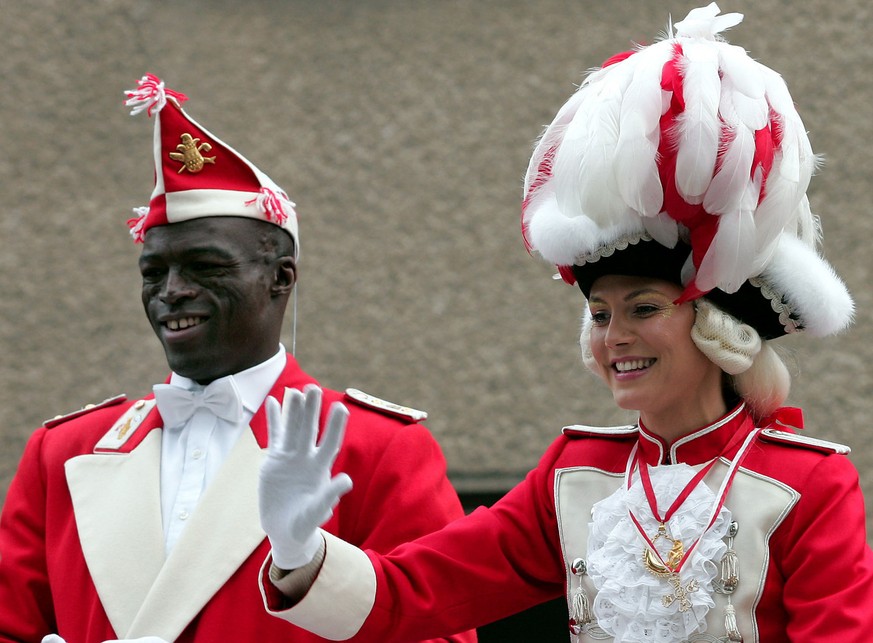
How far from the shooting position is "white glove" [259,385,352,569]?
245 centimetres

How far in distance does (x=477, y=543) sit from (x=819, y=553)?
0.64 meters

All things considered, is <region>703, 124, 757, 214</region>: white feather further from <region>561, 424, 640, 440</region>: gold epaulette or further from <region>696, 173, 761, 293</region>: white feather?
<region>561, 424, 640, 440</region>: gold epaulette

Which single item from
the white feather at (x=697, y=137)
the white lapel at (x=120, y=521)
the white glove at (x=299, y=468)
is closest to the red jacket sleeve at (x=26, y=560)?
the white lapel at (x=120, y=521)

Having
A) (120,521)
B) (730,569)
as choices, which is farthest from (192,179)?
(730,569)

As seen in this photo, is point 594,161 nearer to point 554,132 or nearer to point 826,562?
point 554,132

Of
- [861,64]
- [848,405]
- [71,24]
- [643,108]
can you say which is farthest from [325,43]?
[643,108]

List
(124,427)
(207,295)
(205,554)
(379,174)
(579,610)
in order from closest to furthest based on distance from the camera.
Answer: (579,610) → (205,554) → (207,295) → (124,427) → (379,174)

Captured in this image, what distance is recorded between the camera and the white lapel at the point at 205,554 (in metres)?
3.07

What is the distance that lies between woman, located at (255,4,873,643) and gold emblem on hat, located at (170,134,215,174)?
3.19ft

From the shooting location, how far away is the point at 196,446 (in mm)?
3311

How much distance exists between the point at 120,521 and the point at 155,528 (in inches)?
3.4

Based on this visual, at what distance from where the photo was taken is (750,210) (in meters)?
2.57

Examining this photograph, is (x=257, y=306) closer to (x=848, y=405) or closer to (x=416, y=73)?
(x=416, y=73)

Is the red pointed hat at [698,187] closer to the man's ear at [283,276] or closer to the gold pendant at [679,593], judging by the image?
the gold pendant at [679,593]
